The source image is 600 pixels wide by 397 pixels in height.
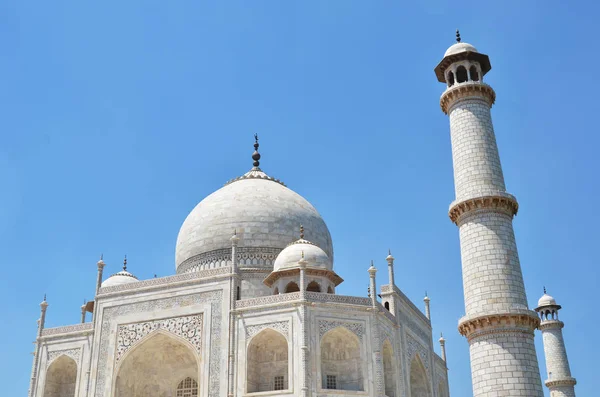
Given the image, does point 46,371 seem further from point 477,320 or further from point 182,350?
point 477,320

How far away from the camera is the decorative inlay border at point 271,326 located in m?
20.7

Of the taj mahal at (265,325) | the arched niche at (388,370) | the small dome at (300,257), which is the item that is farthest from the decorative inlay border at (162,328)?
the arched niche at (388,370)

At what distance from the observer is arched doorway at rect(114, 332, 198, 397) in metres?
22.6

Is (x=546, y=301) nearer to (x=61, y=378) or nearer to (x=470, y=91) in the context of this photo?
(x=470, y=91)

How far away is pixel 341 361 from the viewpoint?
21.1 m

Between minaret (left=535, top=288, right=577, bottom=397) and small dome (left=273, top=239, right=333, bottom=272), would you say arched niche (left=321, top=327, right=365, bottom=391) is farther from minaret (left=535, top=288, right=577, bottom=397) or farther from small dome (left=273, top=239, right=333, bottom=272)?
minaret (left=535, top=288, right=577, bottom=397)

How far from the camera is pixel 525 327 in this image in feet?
44.8

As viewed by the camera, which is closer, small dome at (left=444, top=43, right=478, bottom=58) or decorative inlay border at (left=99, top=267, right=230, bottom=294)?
small dome at (left=444, top=43, right=478, bottom=58)

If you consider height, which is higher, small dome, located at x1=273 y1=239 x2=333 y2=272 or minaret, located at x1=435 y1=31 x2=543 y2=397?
small dome, located at x1=273 y1=239 x2=333 y2=272

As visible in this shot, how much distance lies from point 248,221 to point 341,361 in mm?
7587

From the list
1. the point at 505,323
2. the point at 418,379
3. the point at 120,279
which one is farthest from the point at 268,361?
the point at 505,323

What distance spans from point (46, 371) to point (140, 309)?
391 centimetres

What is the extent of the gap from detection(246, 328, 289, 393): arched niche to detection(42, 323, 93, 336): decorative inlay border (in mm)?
5734

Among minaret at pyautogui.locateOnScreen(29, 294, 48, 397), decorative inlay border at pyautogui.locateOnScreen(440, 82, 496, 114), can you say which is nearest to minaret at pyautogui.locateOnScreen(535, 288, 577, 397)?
decorative inlay border at pyautogui.locateOnScreen(440, 82, 496, 114)
